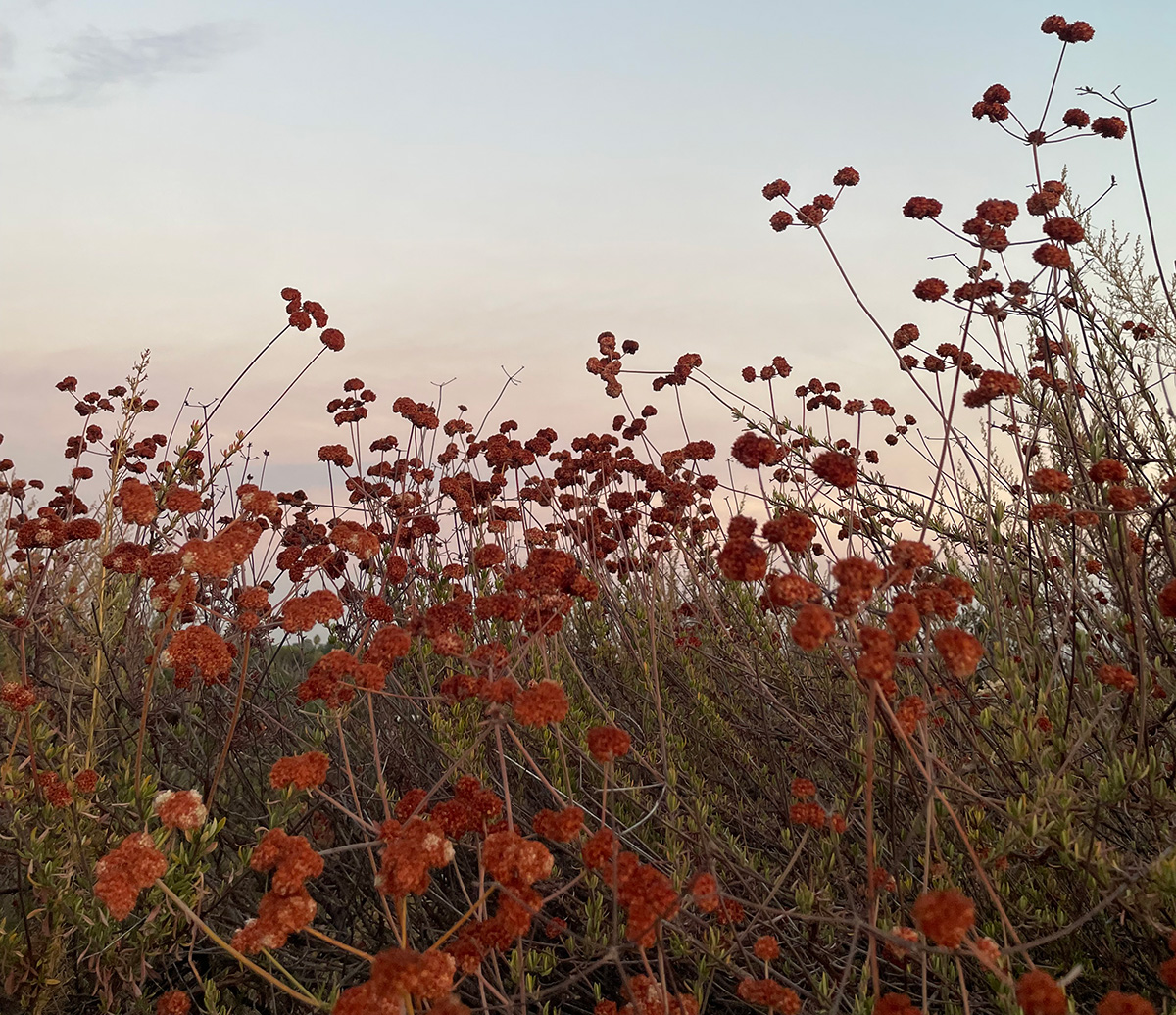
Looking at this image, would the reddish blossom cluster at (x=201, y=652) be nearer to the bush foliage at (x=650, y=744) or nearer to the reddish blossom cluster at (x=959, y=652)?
the bush foliage at (x=650, y=744)

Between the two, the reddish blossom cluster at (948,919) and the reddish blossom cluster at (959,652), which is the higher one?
the reddish blossom cluster at (959,652)

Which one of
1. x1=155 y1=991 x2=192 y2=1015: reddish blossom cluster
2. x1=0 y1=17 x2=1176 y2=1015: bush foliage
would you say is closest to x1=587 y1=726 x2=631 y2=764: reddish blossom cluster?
x1=0 y1=17 x2=1176 y2=1015: bush foliage

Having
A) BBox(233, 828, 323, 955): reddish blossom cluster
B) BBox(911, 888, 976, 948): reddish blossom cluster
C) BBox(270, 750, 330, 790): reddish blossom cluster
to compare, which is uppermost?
BBox(911, 888, 976, 948): reddish blossom cluster

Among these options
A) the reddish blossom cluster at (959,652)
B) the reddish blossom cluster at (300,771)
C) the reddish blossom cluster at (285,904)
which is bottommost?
the reddish blossom cluster at (285,904)

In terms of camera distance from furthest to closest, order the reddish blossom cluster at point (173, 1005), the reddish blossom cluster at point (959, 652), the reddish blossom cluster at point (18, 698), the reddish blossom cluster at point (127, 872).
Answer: the reddish blossom cluster at point (18, 698)
the reddish blossom cluster at point (173, 1005)
the reddish blossom cluster at point (127, 872)
the reddish blossom cluster at point (959, 652)

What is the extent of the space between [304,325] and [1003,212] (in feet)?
9.23

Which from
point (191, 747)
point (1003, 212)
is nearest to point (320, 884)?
point (191, 747)

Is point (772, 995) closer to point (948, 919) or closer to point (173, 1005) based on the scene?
point (948, 919)

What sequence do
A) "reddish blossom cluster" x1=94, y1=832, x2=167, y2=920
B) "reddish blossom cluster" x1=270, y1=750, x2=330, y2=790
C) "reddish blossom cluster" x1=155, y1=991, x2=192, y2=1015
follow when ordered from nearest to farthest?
"reddish blossom cluster" x1=94, y1=832, x2=167, y2=920
"reddish blossom cluster" x1=270, y1=750, x2=330, y2=790
"reddish blossom cluster" x1=155, y1=991, x2=192, y2=1015

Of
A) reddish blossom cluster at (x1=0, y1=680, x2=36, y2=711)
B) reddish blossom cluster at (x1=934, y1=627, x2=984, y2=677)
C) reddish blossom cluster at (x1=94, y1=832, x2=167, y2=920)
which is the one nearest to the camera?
reddish blossom cluster at (x1=934, y1=627, x2=984, y2=677)

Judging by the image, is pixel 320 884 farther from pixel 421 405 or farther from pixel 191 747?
pixel 421 405

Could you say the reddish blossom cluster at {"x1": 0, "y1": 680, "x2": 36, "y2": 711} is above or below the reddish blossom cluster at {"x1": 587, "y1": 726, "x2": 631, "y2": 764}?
below

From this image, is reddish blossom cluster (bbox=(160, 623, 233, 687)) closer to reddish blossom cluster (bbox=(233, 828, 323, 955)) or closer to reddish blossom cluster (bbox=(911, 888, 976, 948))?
reddish blossom cluster (bbox=(233, 828, 323, 955))

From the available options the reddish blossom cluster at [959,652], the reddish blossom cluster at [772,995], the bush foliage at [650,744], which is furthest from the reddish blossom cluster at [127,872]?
the reddish blossom cluster at [959,652]
